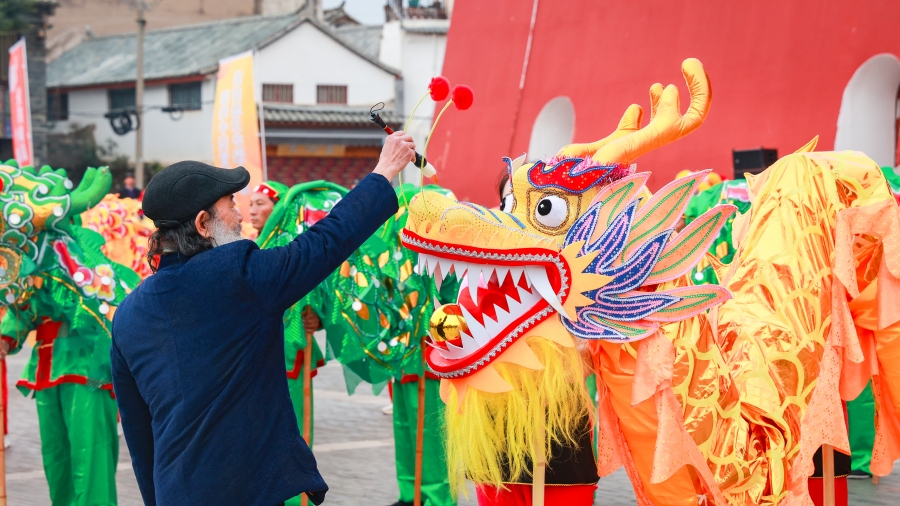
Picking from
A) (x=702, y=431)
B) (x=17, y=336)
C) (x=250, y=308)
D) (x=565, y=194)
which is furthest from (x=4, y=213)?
(x=702, y=431)

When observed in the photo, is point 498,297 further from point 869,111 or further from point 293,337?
point 869,111

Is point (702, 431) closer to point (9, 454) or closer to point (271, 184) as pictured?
point (271, 184)

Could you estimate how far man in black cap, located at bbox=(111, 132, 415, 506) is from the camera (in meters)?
2.41

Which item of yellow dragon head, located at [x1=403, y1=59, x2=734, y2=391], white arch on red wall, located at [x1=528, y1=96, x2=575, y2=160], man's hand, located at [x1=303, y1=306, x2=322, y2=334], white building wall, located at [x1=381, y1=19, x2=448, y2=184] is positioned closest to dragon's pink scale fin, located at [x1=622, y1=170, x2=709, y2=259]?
yellow dragon head, located at [x1=403, y1=59, x2=734, y2=391]

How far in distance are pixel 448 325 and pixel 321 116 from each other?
69.2 feet

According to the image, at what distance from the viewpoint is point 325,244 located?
2.41 meters

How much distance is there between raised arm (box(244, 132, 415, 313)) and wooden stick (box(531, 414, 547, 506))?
28.0 inches

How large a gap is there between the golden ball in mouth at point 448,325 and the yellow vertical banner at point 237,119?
853 cm

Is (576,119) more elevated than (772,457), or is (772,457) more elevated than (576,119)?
(576,119)

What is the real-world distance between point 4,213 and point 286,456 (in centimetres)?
246

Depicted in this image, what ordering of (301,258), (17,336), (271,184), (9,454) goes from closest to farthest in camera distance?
(301,258) → (17,336) → (271,184) → (9,454)

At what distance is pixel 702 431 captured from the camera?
2.70 m

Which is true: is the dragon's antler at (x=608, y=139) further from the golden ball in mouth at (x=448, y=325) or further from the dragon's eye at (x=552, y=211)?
the golden ball in mouth at (x=448, y=325)

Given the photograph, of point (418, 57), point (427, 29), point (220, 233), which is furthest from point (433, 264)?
point (418, 57)
